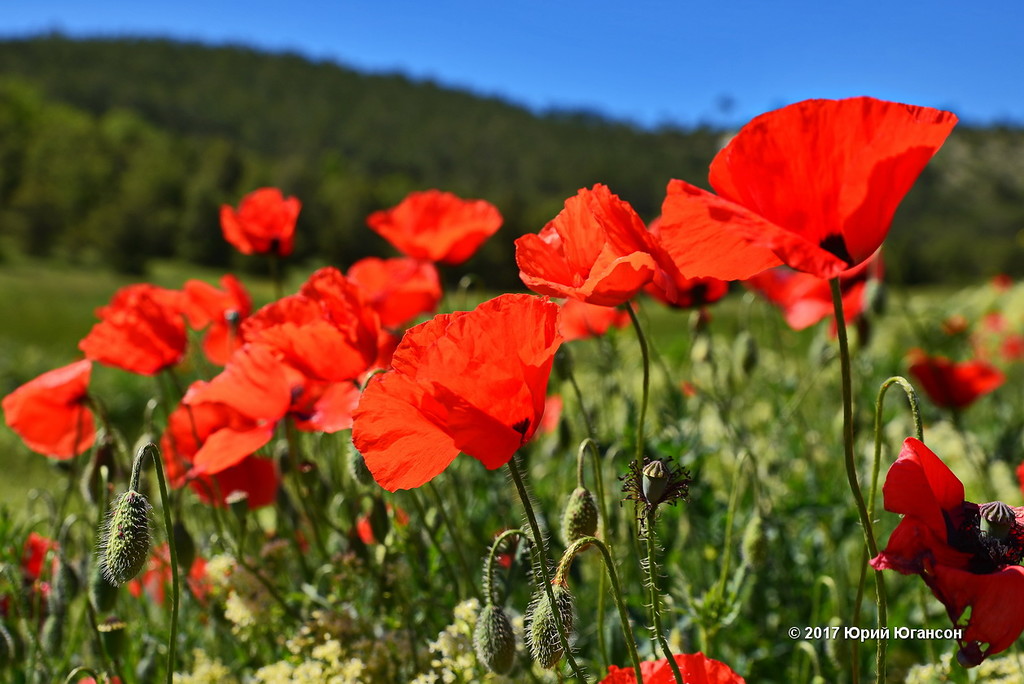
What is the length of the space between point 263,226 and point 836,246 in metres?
1.74

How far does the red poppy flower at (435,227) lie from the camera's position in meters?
2.12

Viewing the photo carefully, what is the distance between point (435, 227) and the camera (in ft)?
7.12

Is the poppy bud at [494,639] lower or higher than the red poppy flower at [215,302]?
lower

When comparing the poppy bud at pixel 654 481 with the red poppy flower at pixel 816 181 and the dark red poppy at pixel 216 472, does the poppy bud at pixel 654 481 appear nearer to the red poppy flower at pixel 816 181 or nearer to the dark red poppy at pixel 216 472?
the red poppy flower at pixel 816 181

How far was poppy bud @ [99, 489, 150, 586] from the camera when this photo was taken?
1.13 m

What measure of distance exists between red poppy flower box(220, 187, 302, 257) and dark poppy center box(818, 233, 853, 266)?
64.5 inches

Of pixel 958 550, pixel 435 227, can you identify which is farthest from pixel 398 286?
pixel 958 550

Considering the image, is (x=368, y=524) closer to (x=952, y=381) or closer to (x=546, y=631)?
(x=546, y=631)

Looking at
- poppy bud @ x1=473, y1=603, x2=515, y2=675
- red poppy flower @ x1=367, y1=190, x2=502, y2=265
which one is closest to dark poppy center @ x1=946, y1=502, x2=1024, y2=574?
poppy bud @ x1=473, y1=603, x2=515, y2=675

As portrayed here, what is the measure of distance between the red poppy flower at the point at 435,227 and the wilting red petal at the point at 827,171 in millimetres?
1214

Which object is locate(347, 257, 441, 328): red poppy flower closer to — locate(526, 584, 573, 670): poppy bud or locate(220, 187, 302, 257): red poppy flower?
locate(220, 187, 302, 257): red poppy flower

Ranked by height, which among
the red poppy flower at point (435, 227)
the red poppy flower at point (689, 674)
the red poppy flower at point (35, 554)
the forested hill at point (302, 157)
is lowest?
the red poppy flower at point (689, 674)

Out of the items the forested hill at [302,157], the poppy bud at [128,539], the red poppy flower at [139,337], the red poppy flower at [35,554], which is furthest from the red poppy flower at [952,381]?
the forested hill at [302,157]

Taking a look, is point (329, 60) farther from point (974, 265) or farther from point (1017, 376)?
point (1017, 376)
